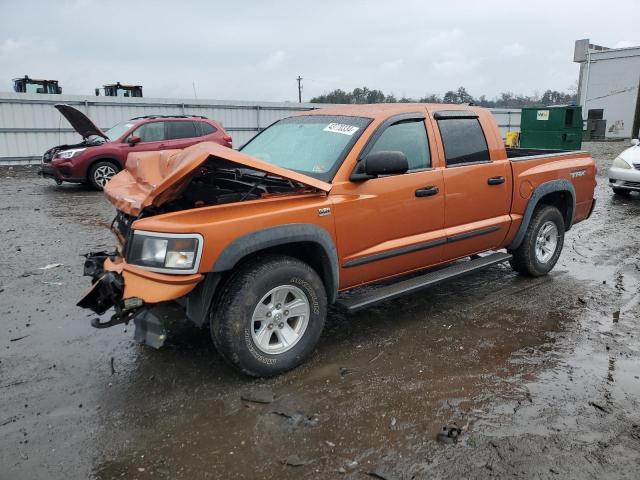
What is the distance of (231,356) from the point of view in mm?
3297

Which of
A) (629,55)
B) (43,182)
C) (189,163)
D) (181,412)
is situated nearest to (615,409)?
(181,412)

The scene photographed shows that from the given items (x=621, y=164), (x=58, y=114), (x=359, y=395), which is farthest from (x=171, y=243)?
(x=58, y=114)

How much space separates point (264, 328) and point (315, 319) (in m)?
0.40

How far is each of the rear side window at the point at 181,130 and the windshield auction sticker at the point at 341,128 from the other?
912 centimetres

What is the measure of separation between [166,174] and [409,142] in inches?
78.8

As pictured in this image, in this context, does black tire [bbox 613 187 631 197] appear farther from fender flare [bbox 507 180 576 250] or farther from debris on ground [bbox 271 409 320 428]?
debris on ground [bbox 271 409 320 428]

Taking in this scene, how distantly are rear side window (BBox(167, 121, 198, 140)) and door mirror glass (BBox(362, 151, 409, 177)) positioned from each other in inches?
385

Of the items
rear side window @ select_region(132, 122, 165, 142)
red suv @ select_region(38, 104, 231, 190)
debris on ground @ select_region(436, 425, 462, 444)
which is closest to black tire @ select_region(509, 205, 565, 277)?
debris on ground @ select_region(436, 425, 462, 444)

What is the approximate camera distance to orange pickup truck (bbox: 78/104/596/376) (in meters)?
3.20

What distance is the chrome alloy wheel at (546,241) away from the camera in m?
5.58

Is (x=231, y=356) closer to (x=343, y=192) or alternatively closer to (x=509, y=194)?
(x=343, y=192)

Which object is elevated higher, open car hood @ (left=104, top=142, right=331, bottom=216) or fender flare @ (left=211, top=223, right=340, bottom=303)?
open car hood @ (left=104, top=142, right=331, bottom=216)

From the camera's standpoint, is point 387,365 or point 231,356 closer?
point 231,356

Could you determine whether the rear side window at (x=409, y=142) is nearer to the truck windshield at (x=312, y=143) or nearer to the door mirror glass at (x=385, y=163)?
the truck windshield at (x=312, y=143)
